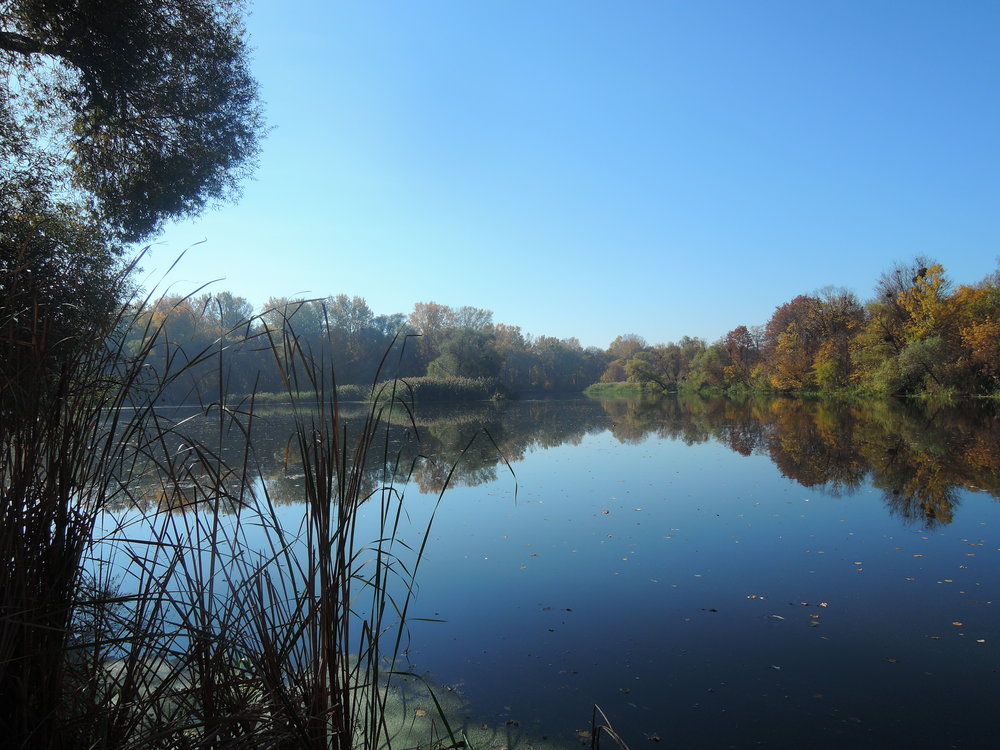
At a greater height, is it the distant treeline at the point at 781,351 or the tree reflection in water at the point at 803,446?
the distant treeline at the point at 781,351

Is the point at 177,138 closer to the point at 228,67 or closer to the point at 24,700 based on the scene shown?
the point at 228,67

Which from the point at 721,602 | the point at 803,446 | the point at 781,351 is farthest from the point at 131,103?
the point at 781,351

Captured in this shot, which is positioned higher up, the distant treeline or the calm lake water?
the distant treeline

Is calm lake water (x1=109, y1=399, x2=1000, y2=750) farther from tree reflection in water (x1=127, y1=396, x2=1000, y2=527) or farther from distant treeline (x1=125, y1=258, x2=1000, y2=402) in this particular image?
distant treeline (x1=125, y1=258, x2=1000, y2=402)

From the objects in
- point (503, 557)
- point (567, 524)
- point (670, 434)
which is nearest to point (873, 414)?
point (670, 434)

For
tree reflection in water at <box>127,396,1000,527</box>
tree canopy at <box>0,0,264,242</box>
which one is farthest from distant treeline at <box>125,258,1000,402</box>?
tree canopy at <box>0,0,264,242</box>

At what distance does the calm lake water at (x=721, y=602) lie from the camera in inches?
108

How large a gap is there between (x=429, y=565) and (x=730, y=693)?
275 centimetres

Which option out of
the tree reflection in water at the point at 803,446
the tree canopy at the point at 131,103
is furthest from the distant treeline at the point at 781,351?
the tree canopy at the point at 131,103

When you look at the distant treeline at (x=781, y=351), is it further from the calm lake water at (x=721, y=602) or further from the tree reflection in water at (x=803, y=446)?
the calm lake water at (x=721, y=602)

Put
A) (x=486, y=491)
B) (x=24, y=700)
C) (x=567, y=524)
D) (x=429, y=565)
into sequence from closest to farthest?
(x=24, y=700) → (x=429, y=565) → (x=567, y=524) → (x=486, y=491)

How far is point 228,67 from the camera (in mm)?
6000

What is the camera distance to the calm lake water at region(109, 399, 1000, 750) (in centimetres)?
275

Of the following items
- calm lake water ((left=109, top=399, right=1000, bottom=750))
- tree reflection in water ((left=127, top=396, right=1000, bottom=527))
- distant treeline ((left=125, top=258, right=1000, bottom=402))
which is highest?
distant treeline ((left=125, top=258, right=1000, bottom=402))
